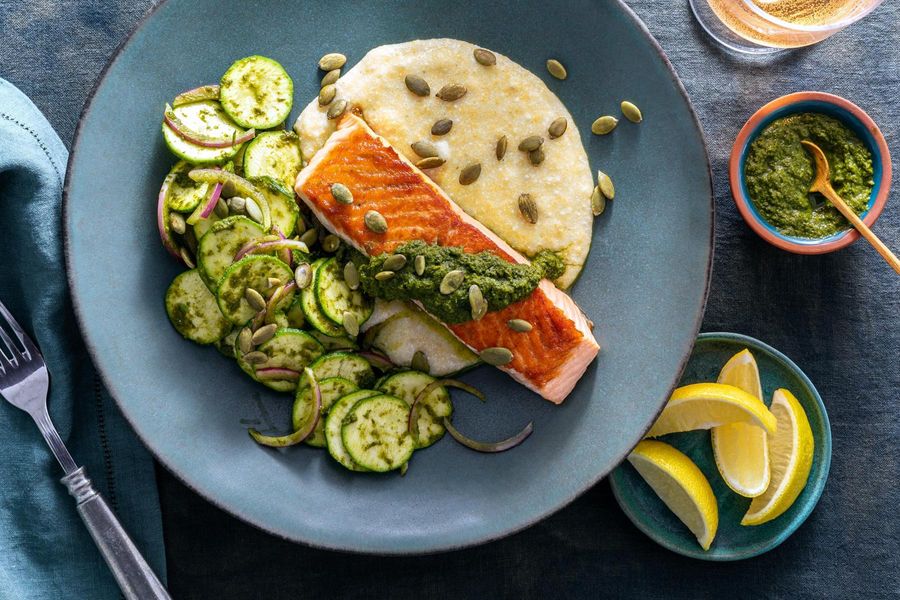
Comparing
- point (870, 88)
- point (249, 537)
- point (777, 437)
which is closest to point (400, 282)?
point (249, 537)

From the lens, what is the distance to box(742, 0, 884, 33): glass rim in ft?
10.5

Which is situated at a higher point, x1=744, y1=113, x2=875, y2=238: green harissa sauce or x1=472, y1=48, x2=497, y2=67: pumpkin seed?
x1=472, y1=48, x2=497, y2=67: pumpkin seed

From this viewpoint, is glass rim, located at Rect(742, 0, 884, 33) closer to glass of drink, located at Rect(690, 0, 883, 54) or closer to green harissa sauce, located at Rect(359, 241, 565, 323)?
glass of drink, located at Rect(690, 0, 883, 54)

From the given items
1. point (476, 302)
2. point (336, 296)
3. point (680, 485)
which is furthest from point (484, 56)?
point (680, 485)

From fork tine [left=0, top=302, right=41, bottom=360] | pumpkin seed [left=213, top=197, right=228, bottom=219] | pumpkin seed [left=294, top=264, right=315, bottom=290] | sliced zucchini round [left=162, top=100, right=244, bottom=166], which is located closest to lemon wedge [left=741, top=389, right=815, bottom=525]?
pumpkin seed [left=294, top=264, right=315, bottom=290]

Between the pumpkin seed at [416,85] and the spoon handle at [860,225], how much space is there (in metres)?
1.80

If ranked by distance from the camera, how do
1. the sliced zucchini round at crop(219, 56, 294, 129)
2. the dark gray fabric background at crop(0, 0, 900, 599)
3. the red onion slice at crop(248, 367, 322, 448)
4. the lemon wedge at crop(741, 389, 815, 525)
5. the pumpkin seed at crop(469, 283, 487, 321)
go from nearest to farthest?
the pumpkin seed at crop(469, 283, 487, 321) → the red onion slice at crop(248, 367, 322, 448) → the sliced zucchini round at crop(219, 56, 294, 129) → the lemon wedge at crop(741, 389, 815, 525) → the dark gray fabric background at crop(0, 0, 900, 599)

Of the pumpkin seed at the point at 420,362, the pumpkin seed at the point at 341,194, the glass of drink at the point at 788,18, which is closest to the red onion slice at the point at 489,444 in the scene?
the pumpkin seed at the point at 420,362

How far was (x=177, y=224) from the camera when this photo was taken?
10.0 ft

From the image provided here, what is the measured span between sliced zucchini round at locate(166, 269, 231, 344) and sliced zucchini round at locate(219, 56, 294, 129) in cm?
69

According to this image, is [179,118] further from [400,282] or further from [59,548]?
[59,548]

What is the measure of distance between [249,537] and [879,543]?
2.93 meters

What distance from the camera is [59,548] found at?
10.5 ft

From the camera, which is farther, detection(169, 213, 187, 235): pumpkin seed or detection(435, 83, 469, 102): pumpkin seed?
detection(435, 83, 469, 102): pumpkin seed
